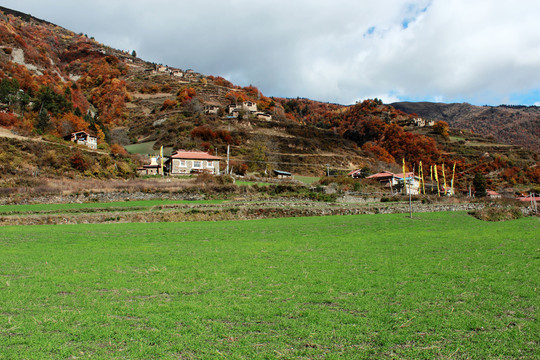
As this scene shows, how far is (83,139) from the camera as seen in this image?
65.8m

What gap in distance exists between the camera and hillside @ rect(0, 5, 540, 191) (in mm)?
74562

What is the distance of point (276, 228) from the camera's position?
2295 centimetres

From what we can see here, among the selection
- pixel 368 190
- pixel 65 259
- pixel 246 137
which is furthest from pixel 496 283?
pixel 246 137

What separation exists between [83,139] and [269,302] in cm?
6924

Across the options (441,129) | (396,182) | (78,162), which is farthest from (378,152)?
(78,162)

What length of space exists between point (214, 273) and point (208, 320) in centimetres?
384

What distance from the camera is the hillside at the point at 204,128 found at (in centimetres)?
7456

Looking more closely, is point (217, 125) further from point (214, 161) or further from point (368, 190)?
point (368, 190)

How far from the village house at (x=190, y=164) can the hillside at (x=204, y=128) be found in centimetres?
576

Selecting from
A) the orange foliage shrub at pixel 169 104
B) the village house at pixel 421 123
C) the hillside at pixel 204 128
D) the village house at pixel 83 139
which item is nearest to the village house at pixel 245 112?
the hillside at pixel 204 128

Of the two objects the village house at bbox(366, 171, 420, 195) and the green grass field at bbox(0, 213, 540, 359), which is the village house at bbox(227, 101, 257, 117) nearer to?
the village house at bbox(366, 171, 420, 195)

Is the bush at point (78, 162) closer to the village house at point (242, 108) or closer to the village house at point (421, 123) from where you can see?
the village house at point (242, 108)

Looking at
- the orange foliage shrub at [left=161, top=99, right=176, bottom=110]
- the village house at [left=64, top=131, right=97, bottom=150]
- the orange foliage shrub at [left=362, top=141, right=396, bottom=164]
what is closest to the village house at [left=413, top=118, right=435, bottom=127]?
the orange foliage shrub at [left=362, top=141, right=396, bottom=164]

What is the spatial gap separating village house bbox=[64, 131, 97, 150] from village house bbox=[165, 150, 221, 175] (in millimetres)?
16482
